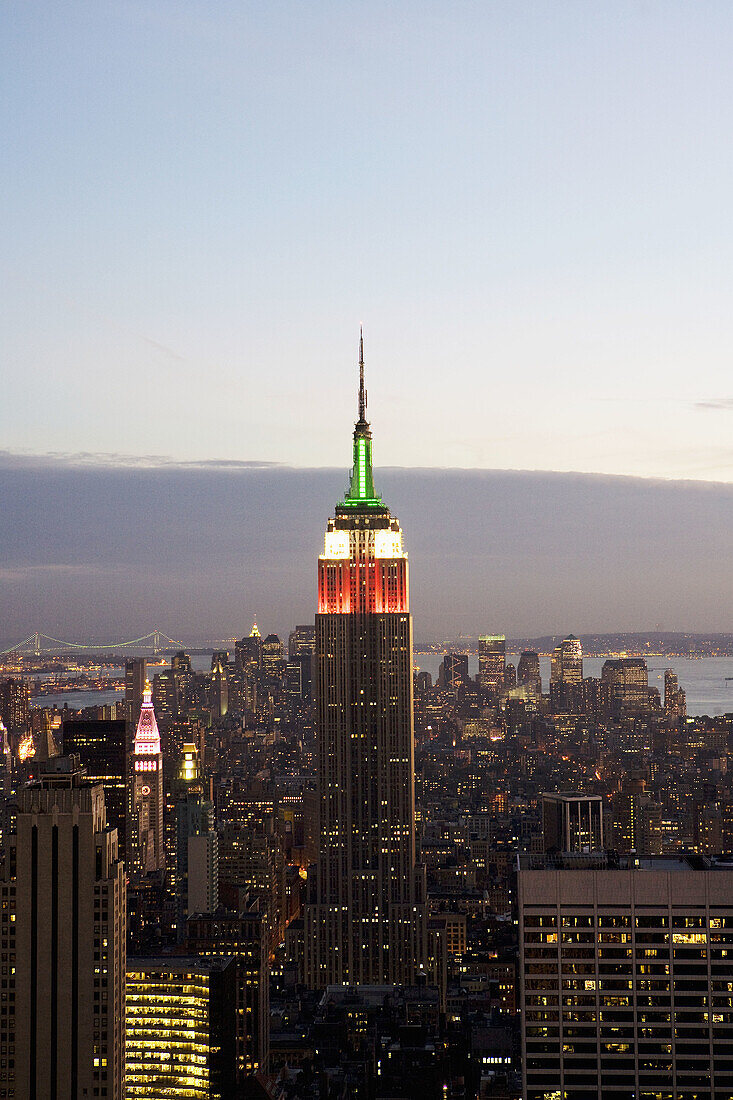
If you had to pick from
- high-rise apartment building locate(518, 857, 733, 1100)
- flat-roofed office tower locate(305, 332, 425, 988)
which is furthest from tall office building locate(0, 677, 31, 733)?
high-rise apartment building locate(518, 857, 733, 1100)

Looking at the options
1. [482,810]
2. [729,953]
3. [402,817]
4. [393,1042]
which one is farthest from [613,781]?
[729,953]

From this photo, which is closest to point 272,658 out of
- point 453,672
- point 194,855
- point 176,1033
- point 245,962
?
point 453,672

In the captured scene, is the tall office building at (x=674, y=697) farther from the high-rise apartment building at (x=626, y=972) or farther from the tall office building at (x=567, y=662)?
the high-rise apartment building at (x=626, y=972)

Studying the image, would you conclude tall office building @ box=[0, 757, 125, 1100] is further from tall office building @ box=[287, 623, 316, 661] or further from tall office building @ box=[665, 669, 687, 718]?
tall office building @ box=[665, 669, 687, 718]

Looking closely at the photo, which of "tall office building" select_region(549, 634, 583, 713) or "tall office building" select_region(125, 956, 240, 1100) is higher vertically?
"tall office building" select_region(549, 634, 583, 713)

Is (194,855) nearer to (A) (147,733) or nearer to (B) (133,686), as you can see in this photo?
(A) (147,733)

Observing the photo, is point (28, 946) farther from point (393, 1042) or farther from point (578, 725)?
point (578, 725)

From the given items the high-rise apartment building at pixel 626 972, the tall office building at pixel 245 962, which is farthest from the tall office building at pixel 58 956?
the tall office building at pixel 245 962
